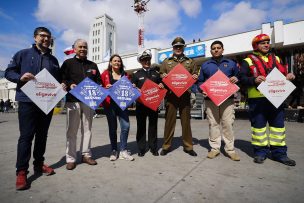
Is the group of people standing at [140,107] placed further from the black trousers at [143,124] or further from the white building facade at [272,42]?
the white building facade at [272,42]

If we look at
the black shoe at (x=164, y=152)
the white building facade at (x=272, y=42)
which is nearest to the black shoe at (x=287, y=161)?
the black shoe at (x=164, y=152)

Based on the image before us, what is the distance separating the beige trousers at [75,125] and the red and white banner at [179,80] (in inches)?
58.8

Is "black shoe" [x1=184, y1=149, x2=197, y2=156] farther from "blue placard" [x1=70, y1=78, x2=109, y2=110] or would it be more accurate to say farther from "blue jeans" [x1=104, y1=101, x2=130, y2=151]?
"blue placard" [x1=70, y1=78, x2=109, y2=110]

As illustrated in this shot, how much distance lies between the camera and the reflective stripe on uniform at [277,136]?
11.2 ft

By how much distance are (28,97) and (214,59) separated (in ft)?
10.0

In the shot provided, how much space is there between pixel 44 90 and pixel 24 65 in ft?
1.32

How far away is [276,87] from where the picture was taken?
3418mm

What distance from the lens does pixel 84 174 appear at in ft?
9.84

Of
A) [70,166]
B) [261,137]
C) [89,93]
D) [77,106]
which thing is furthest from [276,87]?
[70,166]

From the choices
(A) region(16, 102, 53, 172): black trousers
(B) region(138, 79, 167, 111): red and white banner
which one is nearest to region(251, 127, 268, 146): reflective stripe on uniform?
(B) region(138, 79, 167, 111): red and white banner

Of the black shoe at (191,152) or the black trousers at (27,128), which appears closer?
the black trousers at (27,128)

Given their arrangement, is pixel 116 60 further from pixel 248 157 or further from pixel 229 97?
pixel 248 157

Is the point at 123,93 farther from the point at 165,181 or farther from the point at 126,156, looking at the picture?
the point at 165,181

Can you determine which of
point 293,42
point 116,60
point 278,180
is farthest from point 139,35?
point 278,180
